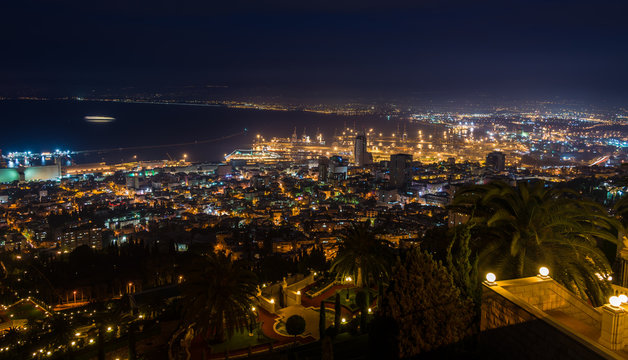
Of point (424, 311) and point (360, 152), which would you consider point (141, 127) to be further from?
point (424, 311)

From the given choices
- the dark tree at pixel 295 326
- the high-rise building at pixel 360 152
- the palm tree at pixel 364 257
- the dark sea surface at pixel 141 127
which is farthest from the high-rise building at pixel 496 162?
the dark tree at pixel 295 326

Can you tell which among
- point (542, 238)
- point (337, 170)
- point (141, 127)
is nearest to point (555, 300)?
point (542, 238)

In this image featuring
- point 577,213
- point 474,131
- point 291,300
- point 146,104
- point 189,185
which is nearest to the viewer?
point 577,213

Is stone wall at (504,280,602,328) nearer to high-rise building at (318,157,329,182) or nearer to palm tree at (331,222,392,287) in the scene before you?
palm tree at (331,222,392,287)

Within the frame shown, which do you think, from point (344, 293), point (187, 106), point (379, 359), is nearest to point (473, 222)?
point (379, 359)

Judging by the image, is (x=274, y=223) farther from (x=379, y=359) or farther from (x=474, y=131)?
(x=474, y=131)

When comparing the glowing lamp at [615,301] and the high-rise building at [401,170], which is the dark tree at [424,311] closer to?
the glowing lamp at [615,301]

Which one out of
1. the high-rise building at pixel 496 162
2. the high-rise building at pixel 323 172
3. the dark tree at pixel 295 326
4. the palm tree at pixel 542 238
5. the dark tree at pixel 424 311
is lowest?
the high-rise building at pixel 323 172
